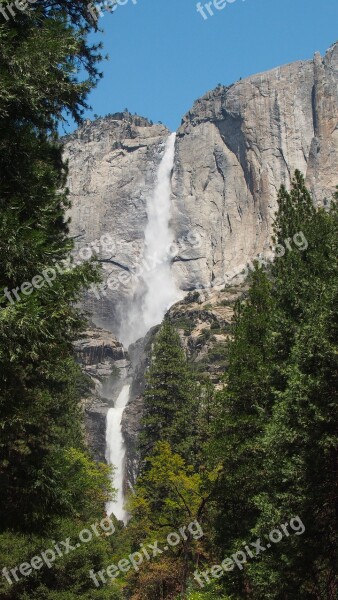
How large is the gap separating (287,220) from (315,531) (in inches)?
572

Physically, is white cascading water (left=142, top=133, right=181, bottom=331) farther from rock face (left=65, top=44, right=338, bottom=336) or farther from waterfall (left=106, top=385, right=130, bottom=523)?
waterfall (left=106, top=385, right=130, bottom=523)

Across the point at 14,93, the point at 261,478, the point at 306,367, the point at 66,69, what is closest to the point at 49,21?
the point at 66,69

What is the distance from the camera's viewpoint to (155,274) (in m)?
140

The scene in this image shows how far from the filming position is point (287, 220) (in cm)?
2541
